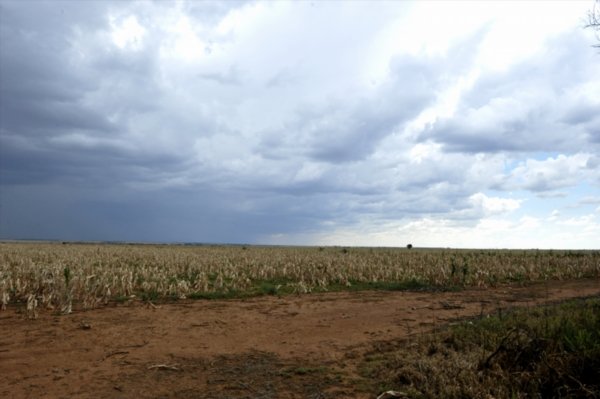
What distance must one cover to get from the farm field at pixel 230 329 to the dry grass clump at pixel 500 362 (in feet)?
0.59

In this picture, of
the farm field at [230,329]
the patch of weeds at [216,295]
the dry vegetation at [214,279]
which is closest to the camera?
the farm field at [230,329]

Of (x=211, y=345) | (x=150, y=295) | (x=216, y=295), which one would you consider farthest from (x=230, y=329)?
(x=150, y=295)

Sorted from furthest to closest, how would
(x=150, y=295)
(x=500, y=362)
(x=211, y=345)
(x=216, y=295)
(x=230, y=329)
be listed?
(x=216, y=295)
(x=150, y=295)
(x=230, y=329)
(x=211, y=345)
(x=500, y=362)

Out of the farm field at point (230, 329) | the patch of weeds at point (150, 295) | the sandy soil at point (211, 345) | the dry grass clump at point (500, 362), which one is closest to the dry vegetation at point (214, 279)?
the patch of weeds at point (150, 295)

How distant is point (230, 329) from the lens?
11.3 meters

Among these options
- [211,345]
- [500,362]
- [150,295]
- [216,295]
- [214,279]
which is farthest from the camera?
[214,279]

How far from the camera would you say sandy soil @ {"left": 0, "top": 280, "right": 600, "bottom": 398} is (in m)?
7.21

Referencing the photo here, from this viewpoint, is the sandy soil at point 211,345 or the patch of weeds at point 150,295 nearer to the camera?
the sandy soil at point 211,345

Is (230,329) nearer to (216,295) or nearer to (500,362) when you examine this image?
(216,295)

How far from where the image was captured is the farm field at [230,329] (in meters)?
7.37

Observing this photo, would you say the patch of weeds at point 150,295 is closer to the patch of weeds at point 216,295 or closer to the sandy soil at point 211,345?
the sandy soil at point 211,345

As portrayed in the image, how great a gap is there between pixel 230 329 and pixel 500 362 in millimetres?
6929

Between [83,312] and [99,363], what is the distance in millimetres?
5522

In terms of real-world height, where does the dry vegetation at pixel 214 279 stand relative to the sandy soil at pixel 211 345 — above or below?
above
